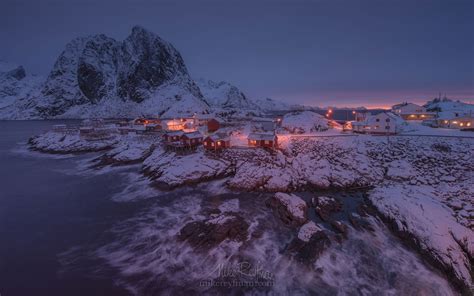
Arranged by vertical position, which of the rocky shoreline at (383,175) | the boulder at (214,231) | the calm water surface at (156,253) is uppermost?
the rocky shoreline at (383,175)

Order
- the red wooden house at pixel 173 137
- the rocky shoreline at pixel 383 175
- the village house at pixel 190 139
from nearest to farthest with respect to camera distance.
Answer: the rocky shoreline at pixel 383 175 < the village house at pixel 190 139 < the red wooden house at pixel 173 137

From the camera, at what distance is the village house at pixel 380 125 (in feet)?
138

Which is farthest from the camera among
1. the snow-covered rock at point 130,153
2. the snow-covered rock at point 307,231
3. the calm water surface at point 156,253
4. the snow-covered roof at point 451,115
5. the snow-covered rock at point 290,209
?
the snow-covered roof at point 451,115

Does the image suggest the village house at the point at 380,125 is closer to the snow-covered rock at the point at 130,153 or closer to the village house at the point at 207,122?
the village house at the point at 207,122

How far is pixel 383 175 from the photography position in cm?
2934

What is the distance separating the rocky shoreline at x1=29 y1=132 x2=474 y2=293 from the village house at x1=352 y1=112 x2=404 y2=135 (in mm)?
4485

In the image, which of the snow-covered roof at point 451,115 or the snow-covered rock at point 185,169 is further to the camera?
the snow-covered roof at point 451,115

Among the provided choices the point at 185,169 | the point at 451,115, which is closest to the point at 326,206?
the point at 185,169

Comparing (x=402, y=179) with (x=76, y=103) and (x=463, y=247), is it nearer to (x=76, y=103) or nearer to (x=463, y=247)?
(x=463, y=247)

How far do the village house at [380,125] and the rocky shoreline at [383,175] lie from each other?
14.7ft

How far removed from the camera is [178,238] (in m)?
18.7

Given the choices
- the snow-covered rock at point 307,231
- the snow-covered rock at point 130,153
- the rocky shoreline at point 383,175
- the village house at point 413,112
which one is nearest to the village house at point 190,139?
the rocky shoreline at point 383,175

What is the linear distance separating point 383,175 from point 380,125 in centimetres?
1865

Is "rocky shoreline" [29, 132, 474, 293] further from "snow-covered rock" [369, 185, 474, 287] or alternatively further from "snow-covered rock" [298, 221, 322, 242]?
"snow-covered rock" [298, 221, 322, 242]
